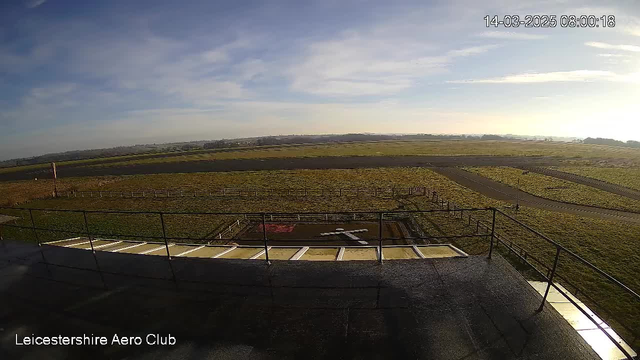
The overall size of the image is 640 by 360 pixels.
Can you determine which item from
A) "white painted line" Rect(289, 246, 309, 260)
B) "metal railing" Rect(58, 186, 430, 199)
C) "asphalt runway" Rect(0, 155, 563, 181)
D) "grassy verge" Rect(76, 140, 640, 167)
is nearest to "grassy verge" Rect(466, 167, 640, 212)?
"metal railing" Rect(58, 186, 430, 199)

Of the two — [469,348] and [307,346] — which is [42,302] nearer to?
[307,346]

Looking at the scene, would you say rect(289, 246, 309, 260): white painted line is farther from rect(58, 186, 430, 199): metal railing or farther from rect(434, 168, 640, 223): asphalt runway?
rect(434, 168, 640, 223): asphalt runway

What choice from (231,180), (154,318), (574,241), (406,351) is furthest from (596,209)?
(231,180)

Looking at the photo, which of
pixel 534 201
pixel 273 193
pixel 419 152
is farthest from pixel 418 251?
pixel 419 152

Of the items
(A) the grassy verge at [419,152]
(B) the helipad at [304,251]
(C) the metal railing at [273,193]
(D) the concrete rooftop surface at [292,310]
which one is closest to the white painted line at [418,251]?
(B) the helipad at [304,251]

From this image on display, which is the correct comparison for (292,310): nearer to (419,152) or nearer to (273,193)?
(273,193)

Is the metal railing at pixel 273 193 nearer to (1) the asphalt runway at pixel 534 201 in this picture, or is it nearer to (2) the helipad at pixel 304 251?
(1) the asphalt runway at pixel 534 201
